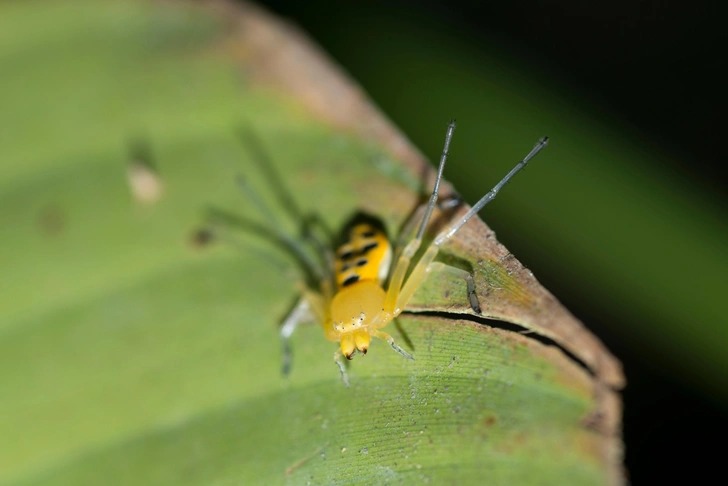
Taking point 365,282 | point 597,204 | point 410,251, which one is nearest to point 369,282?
point 365,282

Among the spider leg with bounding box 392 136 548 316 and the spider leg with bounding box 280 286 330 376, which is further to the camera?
the spider leg with bounding box 280 286 330 376

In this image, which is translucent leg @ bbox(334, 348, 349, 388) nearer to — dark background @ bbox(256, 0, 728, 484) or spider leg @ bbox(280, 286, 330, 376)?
spider leg @ bbox(280, 286, 330, 376)

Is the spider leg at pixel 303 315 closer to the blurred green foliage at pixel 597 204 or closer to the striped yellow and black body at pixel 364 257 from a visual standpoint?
the striped yellow and black body at pixel 364 257

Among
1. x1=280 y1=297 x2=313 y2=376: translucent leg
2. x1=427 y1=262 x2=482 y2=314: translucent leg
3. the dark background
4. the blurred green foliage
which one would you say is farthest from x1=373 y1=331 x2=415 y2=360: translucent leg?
the dark background

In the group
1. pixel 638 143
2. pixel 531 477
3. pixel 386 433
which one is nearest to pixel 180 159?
pixel 386 433

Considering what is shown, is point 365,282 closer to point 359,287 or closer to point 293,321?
point 359,287

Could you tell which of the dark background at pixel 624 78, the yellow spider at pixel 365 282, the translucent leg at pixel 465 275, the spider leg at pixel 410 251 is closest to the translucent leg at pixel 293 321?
the yellow spider at pixel 365 282
